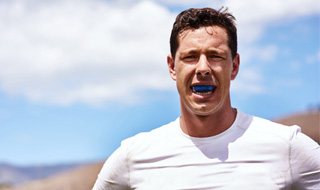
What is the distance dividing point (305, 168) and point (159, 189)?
1100mm

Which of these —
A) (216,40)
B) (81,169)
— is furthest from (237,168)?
(81,169)

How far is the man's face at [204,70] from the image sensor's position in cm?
600

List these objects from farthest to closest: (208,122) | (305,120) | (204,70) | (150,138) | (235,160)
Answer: (305,120) → (150,138) → (208,122) → (235,160) → (204,70)

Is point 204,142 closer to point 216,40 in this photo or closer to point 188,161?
point 188,161

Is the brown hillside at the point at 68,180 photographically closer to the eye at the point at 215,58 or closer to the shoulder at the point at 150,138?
the shoulder at the point at 150,138

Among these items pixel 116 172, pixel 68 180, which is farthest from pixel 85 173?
pixel 116 172

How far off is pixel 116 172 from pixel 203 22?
4.50ft

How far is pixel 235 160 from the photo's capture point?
606 centimetres

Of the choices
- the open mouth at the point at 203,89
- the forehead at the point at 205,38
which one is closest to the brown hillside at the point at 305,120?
the forehead at the point at 205,38

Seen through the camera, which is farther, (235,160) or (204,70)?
(235,160)

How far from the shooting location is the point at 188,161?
20.1 feet

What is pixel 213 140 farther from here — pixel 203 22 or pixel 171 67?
pixel 203 22

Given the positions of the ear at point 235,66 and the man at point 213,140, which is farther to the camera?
the ear at point 235,66

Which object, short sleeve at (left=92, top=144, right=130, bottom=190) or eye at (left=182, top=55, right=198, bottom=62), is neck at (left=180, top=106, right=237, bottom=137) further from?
short sleeve at (left=92, top=144, right=130, bottom=190)
